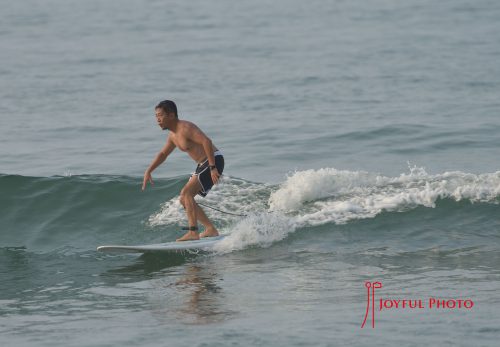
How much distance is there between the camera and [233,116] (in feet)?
72.3

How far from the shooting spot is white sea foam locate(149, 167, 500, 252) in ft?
42.1

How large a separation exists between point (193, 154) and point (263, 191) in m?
3.19

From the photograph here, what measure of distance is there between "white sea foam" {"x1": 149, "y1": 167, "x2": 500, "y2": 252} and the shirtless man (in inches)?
41.0

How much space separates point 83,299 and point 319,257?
9.73 feet

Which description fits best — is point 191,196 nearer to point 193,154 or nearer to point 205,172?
point 205,172

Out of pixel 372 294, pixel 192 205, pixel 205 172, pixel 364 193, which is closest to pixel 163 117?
pixel 205 172

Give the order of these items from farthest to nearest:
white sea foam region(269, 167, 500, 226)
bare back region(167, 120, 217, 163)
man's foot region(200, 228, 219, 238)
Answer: white sea foam region(269, 167, 500, 226), man's foot region(200, 228, 219, 238), bare back region(167, 120, 217, 163)

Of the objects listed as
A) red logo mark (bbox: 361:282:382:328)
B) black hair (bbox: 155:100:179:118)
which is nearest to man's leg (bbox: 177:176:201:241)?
black hair (bbox: 155:100:179:118)

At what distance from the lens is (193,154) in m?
11.2

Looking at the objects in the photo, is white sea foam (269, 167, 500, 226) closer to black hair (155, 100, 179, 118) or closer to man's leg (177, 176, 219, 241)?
man's leg (177, 176, 219, 241)

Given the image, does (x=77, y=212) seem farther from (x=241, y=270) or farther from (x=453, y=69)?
(x=453, y=69)

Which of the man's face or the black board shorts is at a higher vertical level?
the man's face

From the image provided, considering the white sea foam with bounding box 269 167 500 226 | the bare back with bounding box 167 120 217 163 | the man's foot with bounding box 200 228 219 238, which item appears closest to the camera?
the bare back with bounding box 167 120 217 163

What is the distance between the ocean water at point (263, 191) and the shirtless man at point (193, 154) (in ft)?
1.93
